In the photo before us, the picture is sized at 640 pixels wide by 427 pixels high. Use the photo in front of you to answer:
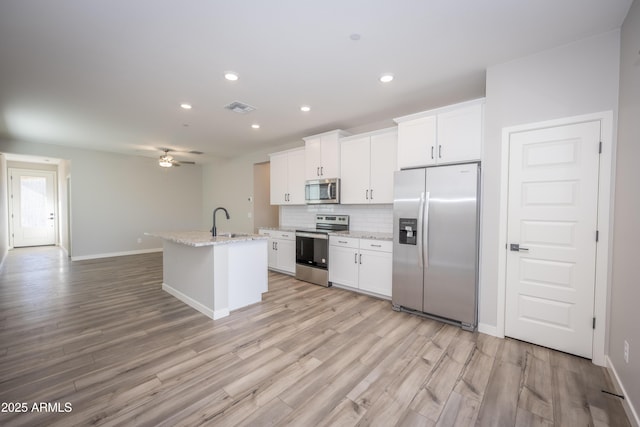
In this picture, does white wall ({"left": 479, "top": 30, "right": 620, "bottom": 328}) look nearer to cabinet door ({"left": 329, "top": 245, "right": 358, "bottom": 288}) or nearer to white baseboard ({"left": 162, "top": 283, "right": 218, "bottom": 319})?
cabinet door ({"left": 329, "top": 245, "right": 358, "bottom": 288})

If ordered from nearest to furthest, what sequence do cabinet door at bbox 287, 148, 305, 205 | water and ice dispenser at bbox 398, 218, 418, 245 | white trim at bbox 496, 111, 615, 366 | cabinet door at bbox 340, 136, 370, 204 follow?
white trim at bbox 496, 111, 615, 366 → water and ice dispenser at bbox 398, 218, 418, 245 → cabinet door at bbox 340, 136, 370, 204 → cabinet door at bbox 287, 148, 305, 205

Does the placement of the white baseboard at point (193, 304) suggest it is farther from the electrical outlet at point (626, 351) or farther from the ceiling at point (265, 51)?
the electrical outlet at point (626, 351)

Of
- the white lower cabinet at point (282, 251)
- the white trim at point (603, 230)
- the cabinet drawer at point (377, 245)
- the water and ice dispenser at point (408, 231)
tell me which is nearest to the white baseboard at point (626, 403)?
the white trim at point (603, 230)

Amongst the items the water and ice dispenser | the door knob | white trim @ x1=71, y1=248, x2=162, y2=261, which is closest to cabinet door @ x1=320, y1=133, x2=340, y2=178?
the water and ice dispenser

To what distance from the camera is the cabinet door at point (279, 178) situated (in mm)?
5547

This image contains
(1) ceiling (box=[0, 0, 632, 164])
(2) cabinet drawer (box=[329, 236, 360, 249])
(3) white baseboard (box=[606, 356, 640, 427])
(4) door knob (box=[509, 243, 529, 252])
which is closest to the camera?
(3) white baseboard (box=[606, 356, 640, 427])

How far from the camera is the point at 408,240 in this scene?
A: 3303 millimetres

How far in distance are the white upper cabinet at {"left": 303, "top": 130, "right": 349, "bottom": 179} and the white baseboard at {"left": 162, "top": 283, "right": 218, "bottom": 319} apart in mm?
2722

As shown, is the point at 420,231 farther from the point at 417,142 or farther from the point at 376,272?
the point at 417,142

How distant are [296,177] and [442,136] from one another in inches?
114

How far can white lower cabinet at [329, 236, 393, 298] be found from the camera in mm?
3779

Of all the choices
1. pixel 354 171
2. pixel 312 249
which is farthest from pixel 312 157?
pixel 312 249

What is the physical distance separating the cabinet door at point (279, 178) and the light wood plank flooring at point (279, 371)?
2633 millimetres

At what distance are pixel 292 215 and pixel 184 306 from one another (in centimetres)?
290
